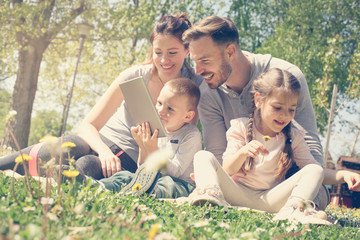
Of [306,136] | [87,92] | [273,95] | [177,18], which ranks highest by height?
[177,18]

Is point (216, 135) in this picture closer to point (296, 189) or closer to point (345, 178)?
point (296, 189)

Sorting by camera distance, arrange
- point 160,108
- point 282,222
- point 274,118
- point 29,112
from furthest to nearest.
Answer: point 29,112, point 160,108, point 274,118, point 282,222

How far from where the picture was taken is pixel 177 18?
4.96m

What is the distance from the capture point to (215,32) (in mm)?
4465

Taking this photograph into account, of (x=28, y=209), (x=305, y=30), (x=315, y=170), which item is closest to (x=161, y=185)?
(x=315, y=170)

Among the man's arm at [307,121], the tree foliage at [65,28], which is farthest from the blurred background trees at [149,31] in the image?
the man's arm at [307,121]

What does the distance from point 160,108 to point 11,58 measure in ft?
52.3

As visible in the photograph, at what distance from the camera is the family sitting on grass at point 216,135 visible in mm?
3584

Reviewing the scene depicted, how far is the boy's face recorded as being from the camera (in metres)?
4.42

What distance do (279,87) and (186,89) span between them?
3.52 feet

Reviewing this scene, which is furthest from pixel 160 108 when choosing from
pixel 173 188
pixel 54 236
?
pixel 54 236

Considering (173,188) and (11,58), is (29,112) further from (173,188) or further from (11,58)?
(173,188)

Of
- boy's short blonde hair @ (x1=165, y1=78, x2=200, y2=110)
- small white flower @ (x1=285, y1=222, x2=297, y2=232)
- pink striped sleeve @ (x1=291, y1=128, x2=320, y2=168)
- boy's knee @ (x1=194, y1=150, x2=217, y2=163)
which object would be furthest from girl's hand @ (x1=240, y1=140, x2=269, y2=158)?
boy's short blonde hair @ (x1=165, y1=78, x2=200, y2=110)

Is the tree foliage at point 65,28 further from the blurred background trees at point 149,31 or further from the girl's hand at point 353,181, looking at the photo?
the girl's hand at point 353,181
